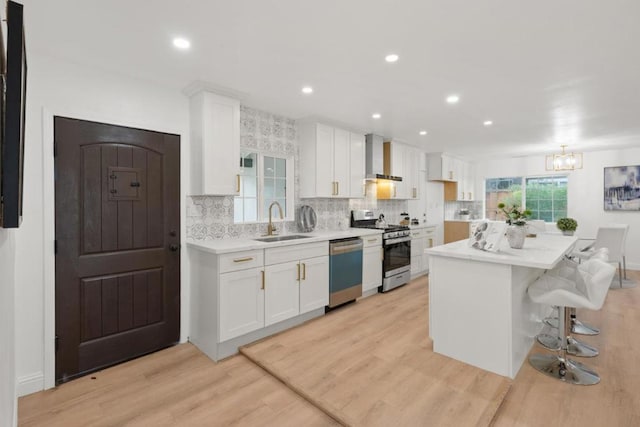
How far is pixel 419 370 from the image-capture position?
247 centimetres

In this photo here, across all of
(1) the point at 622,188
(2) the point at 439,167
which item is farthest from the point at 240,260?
(1) the point at 622,188

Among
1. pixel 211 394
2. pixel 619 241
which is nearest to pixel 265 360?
pixel 211 394

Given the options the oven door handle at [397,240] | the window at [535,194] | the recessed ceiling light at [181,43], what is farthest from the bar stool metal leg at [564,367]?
the window at [535,194]

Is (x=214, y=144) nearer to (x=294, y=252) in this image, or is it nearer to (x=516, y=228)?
(x=294, y=252)

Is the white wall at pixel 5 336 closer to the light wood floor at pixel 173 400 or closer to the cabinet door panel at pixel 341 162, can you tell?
the light wood floor at pixel 173 400

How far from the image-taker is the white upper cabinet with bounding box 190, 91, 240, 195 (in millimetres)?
2924

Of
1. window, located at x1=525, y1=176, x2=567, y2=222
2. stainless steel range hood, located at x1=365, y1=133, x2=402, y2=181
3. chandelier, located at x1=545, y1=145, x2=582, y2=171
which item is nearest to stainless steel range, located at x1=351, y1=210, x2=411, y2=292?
stainless steel range hood, located at x1=365, y1=133, x2=402, y2=181

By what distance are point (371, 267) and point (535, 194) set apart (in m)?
5.19

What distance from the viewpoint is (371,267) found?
14.3ft

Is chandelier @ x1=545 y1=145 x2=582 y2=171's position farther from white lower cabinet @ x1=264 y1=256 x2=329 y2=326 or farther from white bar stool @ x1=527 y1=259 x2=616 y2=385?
white lower cabinet @ x1=264 y1=256 x2=329 y2=326

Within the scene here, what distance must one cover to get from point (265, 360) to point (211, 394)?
0.51 meters

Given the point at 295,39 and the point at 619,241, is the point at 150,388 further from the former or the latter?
the point at 619,241

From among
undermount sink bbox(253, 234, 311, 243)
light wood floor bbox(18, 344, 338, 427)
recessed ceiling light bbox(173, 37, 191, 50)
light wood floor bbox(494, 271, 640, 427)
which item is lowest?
light wood floor bbox(18, 344, 338, 427)

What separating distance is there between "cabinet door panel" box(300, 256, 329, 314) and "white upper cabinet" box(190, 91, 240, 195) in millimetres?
1124
